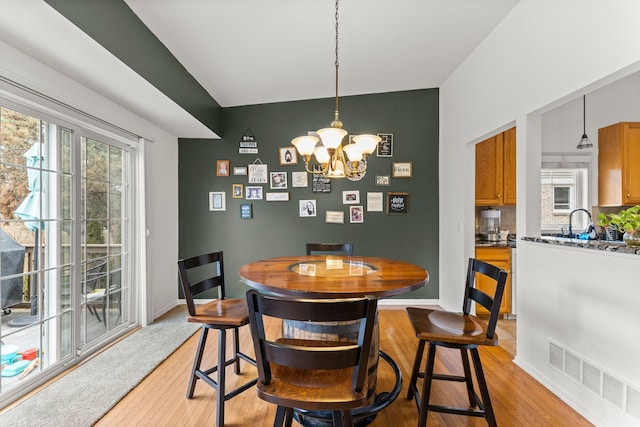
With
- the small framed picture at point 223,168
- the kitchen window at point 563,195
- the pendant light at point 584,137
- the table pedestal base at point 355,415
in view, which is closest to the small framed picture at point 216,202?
the small framed picture at point 223,168

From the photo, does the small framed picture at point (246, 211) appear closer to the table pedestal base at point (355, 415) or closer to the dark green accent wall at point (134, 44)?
the dark green accent wall at point (134, 44)

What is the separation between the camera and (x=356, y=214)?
13.4ft

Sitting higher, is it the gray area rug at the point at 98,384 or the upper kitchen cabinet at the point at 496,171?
the upper kitchen cabinet at the point at 496,171

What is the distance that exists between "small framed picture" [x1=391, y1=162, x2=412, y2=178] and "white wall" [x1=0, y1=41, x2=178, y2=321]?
2855 millimetres

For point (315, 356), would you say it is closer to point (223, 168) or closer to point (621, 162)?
point (223, 168)

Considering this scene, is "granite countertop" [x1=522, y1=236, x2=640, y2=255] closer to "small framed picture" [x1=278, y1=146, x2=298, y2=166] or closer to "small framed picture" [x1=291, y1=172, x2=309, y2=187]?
"small framed picture" [x1=291, y1=172, x2=309, y2=187]

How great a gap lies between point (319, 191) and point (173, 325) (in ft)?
7.50

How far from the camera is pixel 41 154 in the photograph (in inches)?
88.4

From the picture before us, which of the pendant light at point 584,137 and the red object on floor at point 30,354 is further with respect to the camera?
the pendant light at point 584,137

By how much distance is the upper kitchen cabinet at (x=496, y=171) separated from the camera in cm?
358

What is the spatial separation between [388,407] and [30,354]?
247 centimetres

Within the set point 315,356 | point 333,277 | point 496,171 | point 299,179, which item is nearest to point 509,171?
point 496,171

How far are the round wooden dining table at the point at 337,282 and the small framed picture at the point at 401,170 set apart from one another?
6.63ft

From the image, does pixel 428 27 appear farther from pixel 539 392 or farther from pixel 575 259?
pixel 539 392
